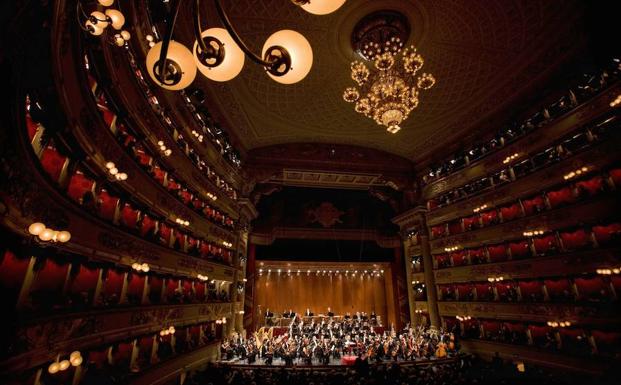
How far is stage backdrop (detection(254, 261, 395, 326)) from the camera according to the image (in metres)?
19.4

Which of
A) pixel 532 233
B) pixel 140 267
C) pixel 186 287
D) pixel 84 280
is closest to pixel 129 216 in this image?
pixel 140 267

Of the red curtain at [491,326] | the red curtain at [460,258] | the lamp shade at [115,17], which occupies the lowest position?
the red curtain at [491,326]

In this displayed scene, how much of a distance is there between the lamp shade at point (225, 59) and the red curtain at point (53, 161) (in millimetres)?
4312

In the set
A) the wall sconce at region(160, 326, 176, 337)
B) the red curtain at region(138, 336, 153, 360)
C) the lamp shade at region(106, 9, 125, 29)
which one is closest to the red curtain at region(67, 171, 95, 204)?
the lamp shade at region(106, 9, 125, 29)

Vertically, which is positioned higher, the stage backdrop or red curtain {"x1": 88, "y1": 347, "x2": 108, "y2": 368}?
the stage backdrop

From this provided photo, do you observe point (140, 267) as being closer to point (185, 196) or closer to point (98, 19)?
point (185, 196)

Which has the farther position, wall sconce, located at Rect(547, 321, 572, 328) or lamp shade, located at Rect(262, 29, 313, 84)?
wall sconce, located at Rect(547, 321, 572, 328)

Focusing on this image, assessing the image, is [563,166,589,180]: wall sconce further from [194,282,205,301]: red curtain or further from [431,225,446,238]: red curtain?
[194,282,205,301]: red curtain

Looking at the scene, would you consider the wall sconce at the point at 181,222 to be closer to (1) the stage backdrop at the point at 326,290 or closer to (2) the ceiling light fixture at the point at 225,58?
(2) the ceiling light fixture at the point at 225,58

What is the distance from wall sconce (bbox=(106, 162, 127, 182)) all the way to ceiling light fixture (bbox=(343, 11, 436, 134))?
659 cm

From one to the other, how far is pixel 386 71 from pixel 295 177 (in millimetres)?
9888

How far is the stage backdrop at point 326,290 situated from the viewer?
19.4 meters

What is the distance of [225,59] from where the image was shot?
9.37 feet

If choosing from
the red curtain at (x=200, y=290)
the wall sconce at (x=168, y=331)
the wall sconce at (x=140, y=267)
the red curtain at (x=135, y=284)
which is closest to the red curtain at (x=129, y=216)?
the wall sconce at (x=140, y=267)
